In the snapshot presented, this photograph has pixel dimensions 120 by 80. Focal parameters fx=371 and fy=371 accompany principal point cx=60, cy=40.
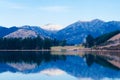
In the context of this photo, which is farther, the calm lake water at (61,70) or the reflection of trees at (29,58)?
the reflection of trees at (29,58)

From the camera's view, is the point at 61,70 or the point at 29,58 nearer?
the point at 61,70

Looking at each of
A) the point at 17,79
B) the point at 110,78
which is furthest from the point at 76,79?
the point at 17,79

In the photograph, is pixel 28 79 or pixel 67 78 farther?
pixel 67 78

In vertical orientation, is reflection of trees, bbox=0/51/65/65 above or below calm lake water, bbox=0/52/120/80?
above

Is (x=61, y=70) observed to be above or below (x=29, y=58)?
below

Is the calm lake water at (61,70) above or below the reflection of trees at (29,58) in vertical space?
below

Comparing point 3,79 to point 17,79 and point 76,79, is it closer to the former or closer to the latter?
point 17,79

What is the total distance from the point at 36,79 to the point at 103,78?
942cm

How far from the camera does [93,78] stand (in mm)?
49531

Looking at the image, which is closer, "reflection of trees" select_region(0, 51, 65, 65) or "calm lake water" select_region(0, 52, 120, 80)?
"calm lake water" select_region(0, 52, 120, 80)

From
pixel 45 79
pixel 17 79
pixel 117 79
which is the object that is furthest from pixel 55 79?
pixel 117 79

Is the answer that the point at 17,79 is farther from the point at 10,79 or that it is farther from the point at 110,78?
the point at 110,78

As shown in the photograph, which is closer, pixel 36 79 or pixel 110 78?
pixel 36 79

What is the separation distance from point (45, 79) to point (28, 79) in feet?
7.05
